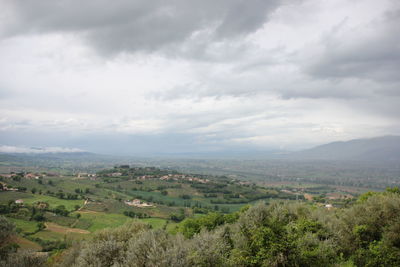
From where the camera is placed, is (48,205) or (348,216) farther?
(48,205)

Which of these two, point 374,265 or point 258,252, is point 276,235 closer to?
point 258,252

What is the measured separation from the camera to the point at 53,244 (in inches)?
1666

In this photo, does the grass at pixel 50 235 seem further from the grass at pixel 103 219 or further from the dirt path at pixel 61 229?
the grass at pixel 103 219

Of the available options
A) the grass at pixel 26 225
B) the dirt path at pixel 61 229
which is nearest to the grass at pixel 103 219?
the dirt path at pixel 61 229

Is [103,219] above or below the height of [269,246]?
below

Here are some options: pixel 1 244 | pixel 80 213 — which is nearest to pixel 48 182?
pixel 80 213

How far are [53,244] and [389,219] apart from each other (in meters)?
50.5

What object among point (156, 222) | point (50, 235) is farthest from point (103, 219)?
point (50, 235)

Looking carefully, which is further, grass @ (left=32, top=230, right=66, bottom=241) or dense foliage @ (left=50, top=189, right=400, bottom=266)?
grass @ (left=32, top=230, right=66, bottom=241)

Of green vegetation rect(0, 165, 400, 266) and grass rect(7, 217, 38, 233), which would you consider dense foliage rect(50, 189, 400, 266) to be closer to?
green vegetation rect(0, 165, 400, 266)

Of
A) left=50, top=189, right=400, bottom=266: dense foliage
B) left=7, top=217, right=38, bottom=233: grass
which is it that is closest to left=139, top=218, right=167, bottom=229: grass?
left=7, top=217, right=38, bottom=233: grass

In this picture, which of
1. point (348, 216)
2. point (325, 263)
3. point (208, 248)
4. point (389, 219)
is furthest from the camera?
point (348, 216)

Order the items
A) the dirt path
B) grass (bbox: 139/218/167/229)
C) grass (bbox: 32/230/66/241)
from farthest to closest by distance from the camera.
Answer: grass (bbox: 139/218/167/229)
the dirt path
grass (bbox: 32/230/66/241)

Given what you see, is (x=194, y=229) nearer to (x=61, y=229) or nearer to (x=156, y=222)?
(x=156, y=222)
